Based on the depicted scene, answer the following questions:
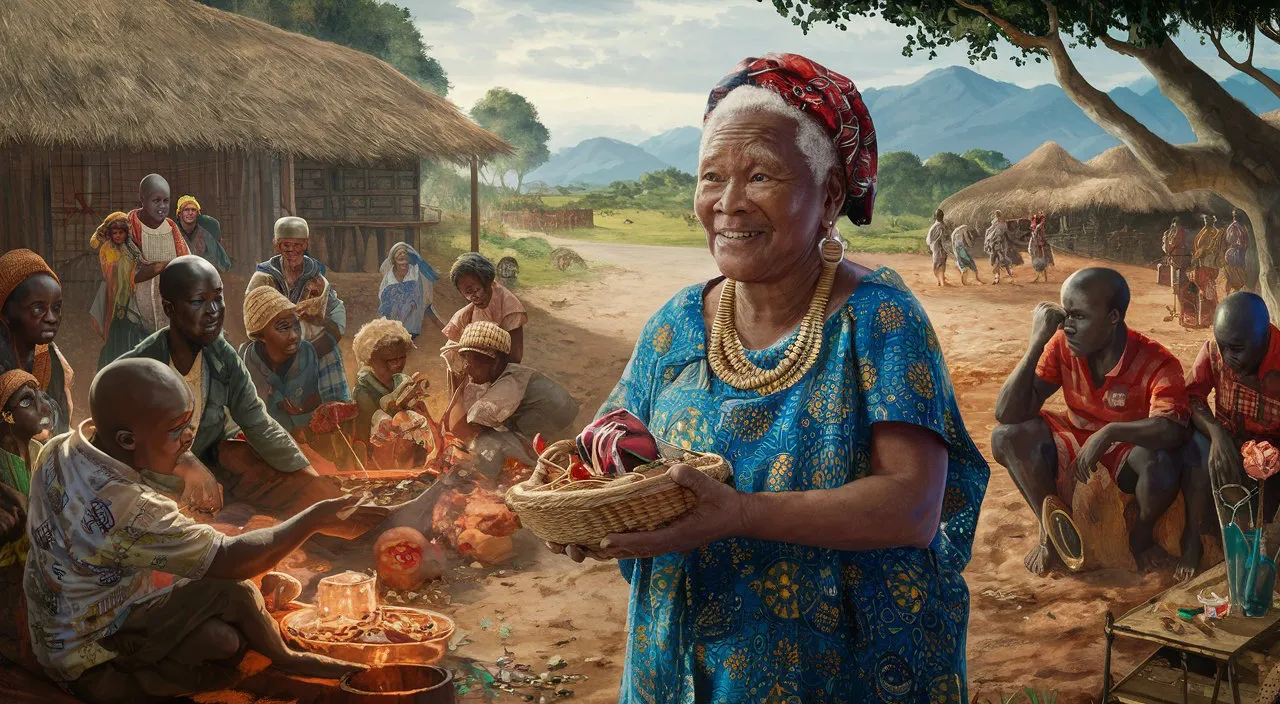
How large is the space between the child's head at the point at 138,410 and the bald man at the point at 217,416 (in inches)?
17.8

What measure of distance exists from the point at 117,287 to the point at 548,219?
323 centimetres

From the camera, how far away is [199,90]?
736cm

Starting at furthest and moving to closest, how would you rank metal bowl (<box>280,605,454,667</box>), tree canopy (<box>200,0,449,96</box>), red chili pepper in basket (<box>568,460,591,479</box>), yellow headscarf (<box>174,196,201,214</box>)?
tree canopy (<box>200,0,449,96</box>) < yellow headscarf (<box>174,196,201,214</box>) < metal bowl (<box>280,605,454,667</box>) < red chili pepper in basket (<box>568,460,591,479</box>)

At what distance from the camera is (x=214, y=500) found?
5.72 meters

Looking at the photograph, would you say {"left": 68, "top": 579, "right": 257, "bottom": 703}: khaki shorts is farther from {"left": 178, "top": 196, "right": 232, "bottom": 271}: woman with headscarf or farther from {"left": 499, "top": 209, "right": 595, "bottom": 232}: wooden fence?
{"left": 499, "top": 209, "right": 595, "bottom": 232}: wooden fence

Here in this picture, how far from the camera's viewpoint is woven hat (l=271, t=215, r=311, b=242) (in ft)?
→ 23.4

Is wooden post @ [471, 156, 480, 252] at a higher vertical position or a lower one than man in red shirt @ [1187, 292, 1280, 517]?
higher

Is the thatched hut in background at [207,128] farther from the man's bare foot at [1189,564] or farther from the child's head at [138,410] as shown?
the man's bare foot at [1189,564]

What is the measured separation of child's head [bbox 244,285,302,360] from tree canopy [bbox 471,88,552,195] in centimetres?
224

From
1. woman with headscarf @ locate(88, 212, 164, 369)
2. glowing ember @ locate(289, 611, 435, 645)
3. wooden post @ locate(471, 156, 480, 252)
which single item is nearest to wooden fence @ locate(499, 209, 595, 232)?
wooden post @ locate(471, 156, 480, 252)

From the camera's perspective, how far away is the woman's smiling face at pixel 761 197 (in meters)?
1.86

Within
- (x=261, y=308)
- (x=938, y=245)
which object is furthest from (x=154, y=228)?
(x=938, y=245)

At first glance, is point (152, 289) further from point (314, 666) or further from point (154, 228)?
point (314, 666)

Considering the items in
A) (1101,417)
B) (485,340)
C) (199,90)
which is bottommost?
(1101,417)
